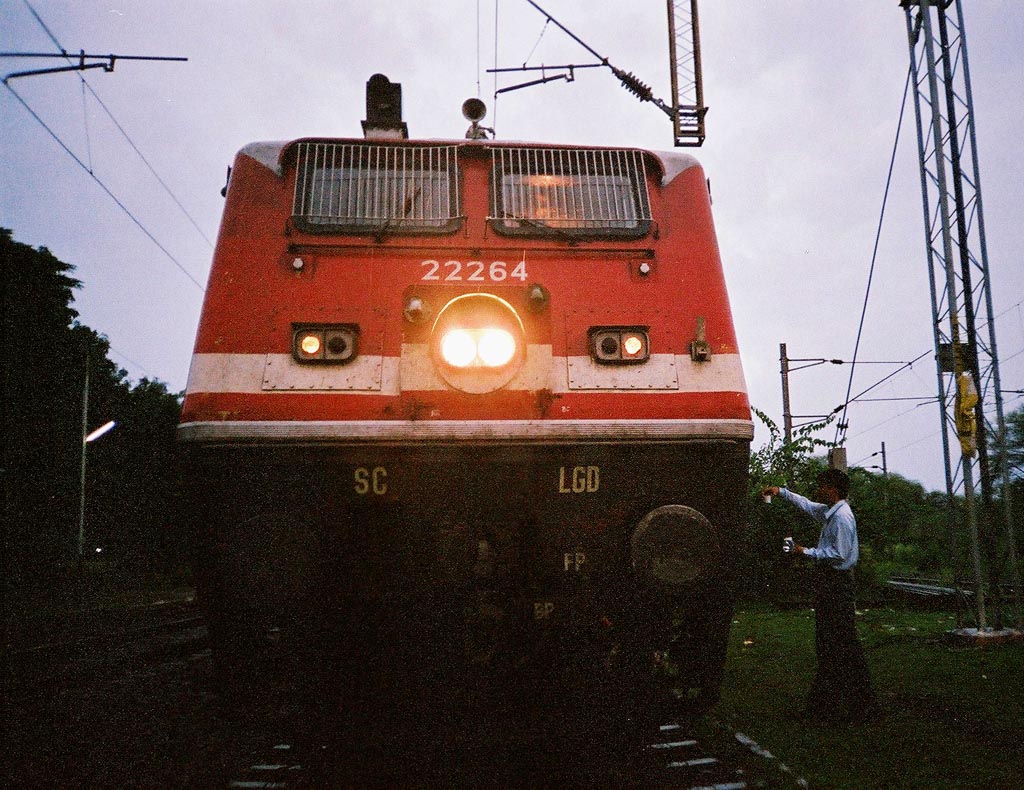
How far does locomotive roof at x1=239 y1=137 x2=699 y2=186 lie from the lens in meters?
3.46

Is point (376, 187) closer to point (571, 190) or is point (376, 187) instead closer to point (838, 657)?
point (571, 190)

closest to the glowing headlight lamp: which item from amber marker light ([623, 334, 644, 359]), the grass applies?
amber marker light ([623, 334, 644, 359])

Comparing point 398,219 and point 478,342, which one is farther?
point 398,219

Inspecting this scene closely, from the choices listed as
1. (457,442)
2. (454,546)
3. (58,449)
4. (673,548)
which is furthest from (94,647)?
(58,449)

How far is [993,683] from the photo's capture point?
5980 millimetres

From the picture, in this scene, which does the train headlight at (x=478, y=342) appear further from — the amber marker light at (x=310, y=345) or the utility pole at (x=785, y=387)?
the utility pole at (x=785, y=387)

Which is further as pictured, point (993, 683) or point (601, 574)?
point (993, 683)

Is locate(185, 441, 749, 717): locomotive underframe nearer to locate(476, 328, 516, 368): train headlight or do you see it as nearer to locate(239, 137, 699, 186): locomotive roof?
locate(476, 328, 516, 368): train headlight

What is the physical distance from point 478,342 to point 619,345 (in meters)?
0.64

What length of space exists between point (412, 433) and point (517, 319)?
0.66 m

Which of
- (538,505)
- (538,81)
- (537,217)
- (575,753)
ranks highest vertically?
(538,81)

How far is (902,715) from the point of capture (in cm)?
498

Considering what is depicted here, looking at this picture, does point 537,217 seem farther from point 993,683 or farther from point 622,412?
point 993,683

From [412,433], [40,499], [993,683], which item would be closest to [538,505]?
[412,433]
